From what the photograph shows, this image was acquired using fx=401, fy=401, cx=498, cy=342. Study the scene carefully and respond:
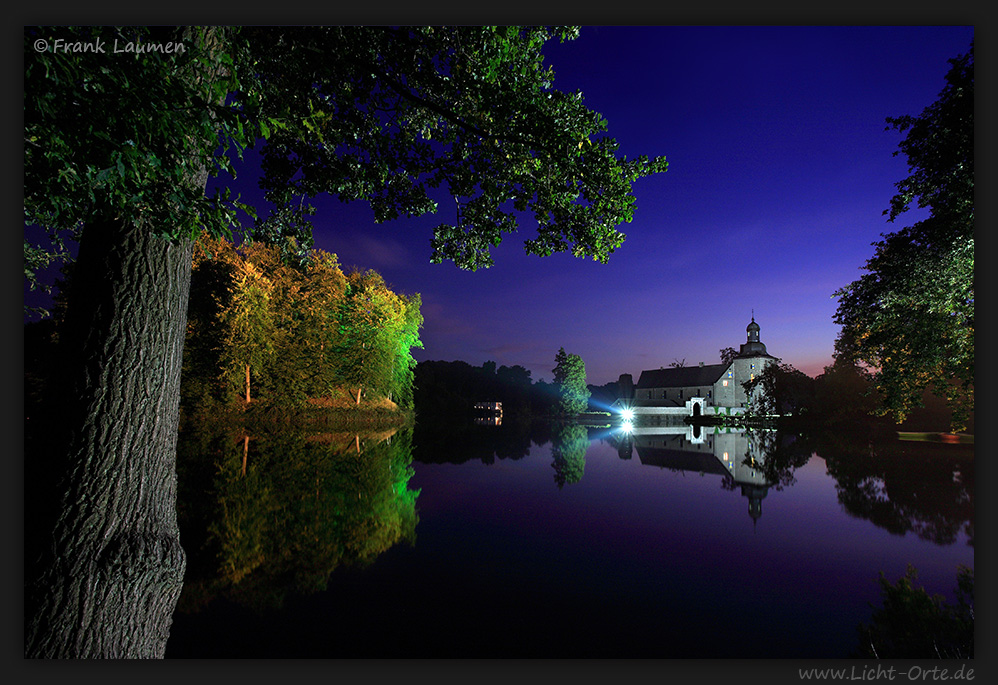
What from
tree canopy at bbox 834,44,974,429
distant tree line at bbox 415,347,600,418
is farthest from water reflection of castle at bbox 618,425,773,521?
distant tree line at bbox 415,347,600,418

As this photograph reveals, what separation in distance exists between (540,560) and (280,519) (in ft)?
13.1

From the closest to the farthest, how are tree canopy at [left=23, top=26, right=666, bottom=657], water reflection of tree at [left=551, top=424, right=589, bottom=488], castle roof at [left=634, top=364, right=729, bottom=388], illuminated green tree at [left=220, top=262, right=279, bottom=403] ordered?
tree canopy at [left=23, top=26, right=666, bottom=657]
water reflection of tree at [left=551, top=424, right=589, bottom=488]
illuminated green tree at [left=220, top=262, right=279, bottom=403]
castle roof at [left=634, top=364, right=729, bottom=388]

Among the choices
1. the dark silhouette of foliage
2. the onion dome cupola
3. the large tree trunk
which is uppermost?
the onion dome cupola

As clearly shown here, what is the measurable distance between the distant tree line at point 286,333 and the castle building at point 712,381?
1836 inches

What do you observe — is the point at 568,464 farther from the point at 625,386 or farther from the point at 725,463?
the point at 625,386

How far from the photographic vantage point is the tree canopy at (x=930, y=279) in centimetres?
707

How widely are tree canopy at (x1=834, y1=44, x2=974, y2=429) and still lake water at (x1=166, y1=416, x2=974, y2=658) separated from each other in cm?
275

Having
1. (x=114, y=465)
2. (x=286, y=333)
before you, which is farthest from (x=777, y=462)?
(x=286, y=333)

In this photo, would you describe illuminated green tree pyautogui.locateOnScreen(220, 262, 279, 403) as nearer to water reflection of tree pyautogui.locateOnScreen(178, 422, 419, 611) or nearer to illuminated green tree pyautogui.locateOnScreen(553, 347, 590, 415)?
water reflection of tree pyautogui.locateOnScreen(178, 422, 419, 611)

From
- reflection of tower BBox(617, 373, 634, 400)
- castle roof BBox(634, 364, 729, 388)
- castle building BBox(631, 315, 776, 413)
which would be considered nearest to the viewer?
castle building BBox(631, 315, 776, 413)

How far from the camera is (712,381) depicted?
206 ft

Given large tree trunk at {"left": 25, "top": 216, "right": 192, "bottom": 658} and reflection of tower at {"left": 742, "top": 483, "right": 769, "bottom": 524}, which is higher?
large tree trunk at {"left": 25, "top": 216, "right": 192, "bottom": 658}

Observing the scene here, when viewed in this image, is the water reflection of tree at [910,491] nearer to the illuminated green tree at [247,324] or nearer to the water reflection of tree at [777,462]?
the water reflection of tree at [777,462]

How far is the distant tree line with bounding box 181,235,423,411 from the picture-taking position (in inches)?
800
